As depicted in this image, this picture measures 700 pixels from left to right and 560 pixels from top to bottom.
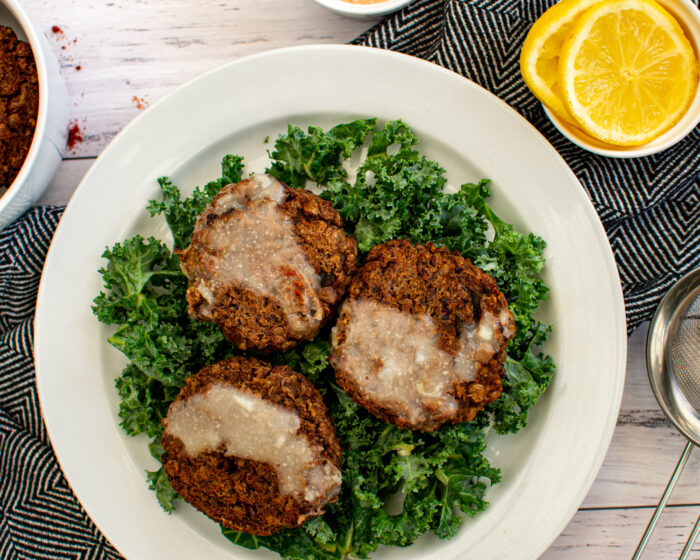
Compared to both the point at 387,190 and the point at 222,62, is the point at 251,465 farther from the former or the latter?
the point at 222,62

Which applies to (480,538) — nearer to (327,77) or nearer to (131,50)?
(327,77)

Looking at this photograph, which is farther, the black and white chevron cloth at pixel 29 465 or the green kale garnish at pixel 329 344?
the black and white chevron cloth at pixel 29 465

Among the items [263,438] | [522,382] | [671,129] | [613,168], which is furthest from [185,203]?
[671,129]

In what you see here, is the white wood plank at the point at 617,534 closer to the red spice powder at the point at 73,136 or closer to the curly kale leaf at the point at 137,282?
the curly kale leaf at the point at 137,282

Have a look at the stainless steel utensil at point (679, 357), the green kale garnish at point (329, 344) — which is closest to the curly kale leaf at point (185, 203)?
the green kale garnish at point (329, 344)

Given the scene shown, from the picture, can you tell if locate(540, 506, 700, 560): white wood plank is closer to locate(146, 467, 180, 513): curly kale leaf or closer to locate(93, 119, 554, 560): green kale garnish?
locate(93, 119, 554, 560): green kale garnish

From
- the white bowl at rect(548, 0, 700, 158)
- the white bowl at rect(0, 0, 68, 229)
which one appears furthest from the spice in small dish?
the white bowl at rect(548, 0, 700, 158)
